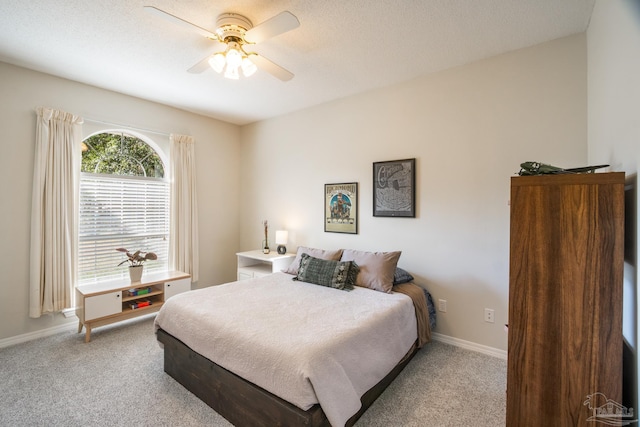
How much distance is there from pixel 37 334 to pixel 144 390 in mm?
1834

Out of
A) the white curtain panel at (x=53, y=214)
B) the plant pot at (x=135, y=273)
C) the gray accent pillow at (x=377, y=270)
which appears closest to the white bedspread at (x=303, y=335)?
the gray accent pillow at (x=377, y=270)

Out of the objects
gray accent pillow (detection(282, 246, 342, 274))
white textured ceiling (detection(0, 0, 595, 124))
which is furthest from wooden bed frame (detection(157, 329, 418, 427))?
white textured ceiling (detection(0, 0, 595, 124))

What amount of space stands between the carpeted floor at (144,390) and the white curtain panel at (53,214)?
0.48m

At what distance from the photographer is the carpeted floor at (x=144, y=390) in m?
1.87

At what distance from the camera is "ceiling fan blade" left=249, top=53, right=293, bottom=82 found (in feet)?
7.30

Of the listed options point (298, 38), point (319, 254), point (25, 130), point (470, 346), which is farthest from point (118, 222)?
point (470, 346)

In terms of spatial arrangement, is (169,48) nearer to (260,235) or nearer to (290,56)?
(290,56)

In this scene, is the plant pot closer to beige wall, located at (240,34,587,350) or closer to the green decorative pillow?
the green decorative pillow

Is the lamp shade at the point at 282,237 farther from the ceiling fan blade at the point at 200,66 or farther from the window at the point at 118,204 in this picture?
the ceiling fan blade at the point at 200,66

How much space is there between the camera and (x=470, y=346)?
279 cm

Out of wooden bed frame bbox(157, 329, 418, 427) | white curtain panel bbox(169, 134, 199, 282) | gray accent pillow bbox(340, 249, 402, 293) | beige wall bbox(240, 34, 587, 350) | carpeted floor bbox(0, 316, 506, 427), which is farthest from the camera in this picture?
white curtain panel bbox(169, 134, 199, 282)

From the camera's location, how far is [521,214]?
4.52 feet

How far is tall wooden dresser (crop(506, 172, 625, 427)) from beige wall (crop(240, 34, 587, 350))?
138 cm

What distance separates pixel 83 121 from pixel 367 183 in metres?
3.31
